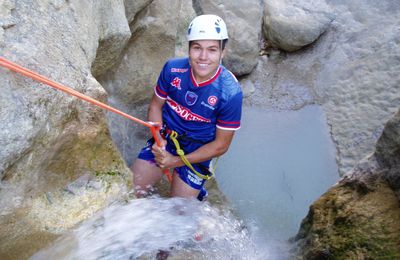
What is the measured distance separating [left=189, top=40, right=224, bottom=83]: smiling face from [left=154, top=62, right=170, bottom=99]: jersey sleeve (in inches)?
13.5

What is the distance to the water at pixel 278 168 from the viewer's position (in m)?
4.96

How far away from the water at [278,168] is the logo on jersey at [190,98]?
1.95 metres

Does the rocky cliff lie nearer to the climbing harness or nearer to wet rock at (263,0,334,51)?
wet rock at (263,0,334,51)

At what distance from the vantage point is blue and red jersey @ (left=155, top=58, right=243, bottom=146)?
3.25 meters

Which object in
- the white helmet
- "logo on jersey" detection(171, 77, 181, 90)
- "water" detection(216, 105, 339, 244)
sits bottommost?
"water" detection(216, 105, 339, 244)

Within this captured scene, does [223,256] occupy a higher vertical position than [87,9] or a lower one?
lower

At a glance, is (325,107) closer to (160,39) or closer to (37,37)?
(160,39)

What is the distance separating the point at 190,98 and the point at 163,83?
0.92 feet

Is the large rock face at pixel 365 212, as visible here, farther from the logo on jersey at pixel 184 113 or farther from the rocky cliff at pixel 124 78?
the logo on jersey at pixel 184 113

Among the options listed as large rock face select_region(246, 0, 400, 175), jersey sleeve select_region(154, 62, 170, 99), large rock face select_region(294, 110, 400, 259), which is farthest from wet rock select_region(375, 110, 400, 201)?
large rock face select_region(246, 0, 400, 175)

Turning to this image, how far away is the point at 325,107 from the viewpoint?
231 inches

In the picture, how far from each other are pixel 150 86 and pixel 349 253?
2634 millimetres

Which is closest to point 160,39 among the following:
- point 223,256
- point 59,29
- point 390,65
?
point 59,29

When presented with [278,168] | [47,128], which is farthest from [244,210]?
[47,128]
